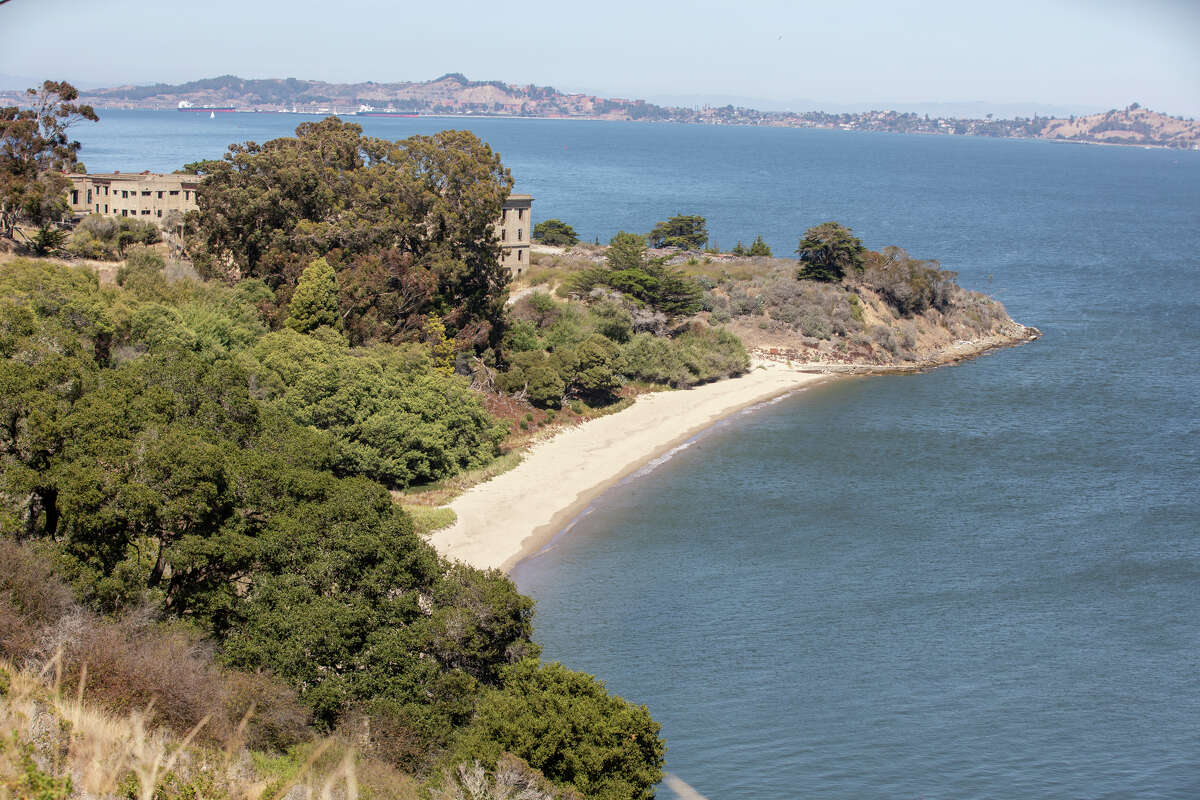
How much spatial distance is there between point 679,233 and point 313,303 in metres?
48.8

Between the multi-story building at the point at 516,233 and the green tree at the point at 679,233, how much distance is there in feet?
74.0

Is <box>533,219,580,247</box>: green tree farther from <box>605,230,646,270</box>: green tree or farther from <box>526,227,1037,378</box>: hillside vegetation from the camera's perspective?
<box>605,230,646,270</box>: green tree

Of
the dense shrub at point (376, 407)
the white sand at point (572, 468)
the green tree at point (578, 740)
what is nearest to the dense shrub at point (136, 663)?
the green tree at point (578, 740)

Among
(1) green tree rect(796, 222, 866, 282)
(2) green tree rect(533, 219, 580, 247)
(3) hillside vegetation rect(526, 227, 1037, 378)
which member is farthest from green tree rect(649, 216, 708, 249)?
(1) green tree rect(796, 222, 866, 282)

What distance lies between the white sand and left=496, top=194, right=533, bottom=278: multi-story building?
Answer: 16075 mm

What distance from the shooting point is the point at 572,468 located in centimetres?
4334

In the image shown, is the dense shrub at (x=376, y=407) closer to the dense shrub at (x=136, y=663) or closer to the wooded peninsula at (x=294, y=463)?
the wooded peninsula at (x=294, y=463)

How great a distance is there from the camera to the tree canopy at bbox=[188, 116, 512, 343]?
4841 centimetres

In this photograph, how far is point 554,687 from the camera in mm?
20422

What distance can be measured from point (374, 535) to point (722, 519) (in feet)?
60.3

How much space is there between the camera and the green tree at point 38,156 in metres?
51.9

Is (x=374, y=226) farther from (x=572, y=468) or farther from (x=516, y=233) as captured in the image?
(x=516, y=233)

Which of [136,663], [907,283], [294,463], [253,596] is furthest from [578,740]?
[907,283]

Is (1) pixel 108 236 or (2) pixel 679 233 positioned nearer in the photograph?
(1) pixel 108 236
